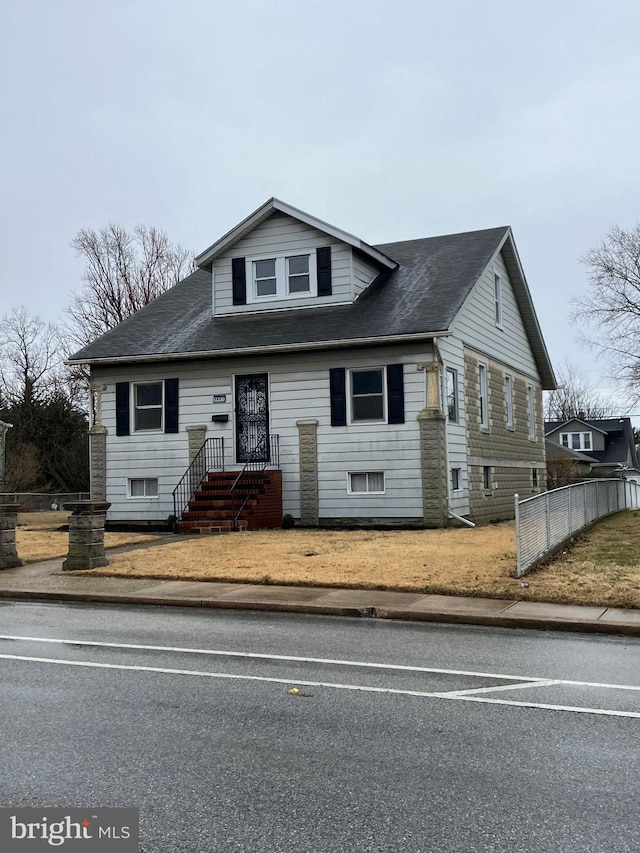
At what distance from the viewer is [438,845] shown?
12.2 feet

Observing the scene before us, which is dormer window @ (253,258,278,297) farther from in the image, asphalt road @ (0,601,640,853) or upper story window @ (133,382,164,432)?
asphalt road @ (0,601,640,853)

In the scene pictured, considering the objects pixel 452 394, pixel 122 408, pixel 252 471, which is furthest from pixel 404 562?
pixel 122 408

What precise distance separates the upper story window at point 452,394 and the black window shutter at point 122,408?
28.9 feet

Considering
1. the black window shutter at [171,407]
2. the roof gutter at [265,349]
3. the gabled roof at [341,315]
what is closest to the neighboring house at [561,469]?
the gabled roof at [341,315]

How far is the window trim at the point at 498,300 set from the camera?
2472cm

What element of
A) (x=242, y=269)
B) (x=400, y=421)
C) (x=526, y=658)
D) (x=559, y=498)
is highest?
(x=242, y=269)

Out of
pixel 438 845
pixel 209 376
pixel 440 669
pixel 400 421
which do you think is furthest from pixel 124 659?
pixel 209 376

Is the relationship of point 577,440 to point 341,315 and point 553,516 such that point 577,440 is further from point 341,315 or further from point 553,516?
point 553,516

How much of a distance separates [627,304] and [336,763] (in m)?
36.8

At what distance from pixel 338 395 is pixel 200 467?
13.8 feet

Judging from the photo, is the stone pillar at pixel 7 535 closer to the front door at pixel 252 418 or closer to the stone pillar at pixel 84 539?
the stone pillar at pixel 84 539

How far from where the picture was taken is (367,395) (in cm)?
2033

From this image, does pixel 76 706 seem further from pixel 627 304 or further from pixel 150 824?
pixel 627 304

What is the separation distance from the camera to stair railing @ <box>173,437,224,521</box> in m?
21.3
